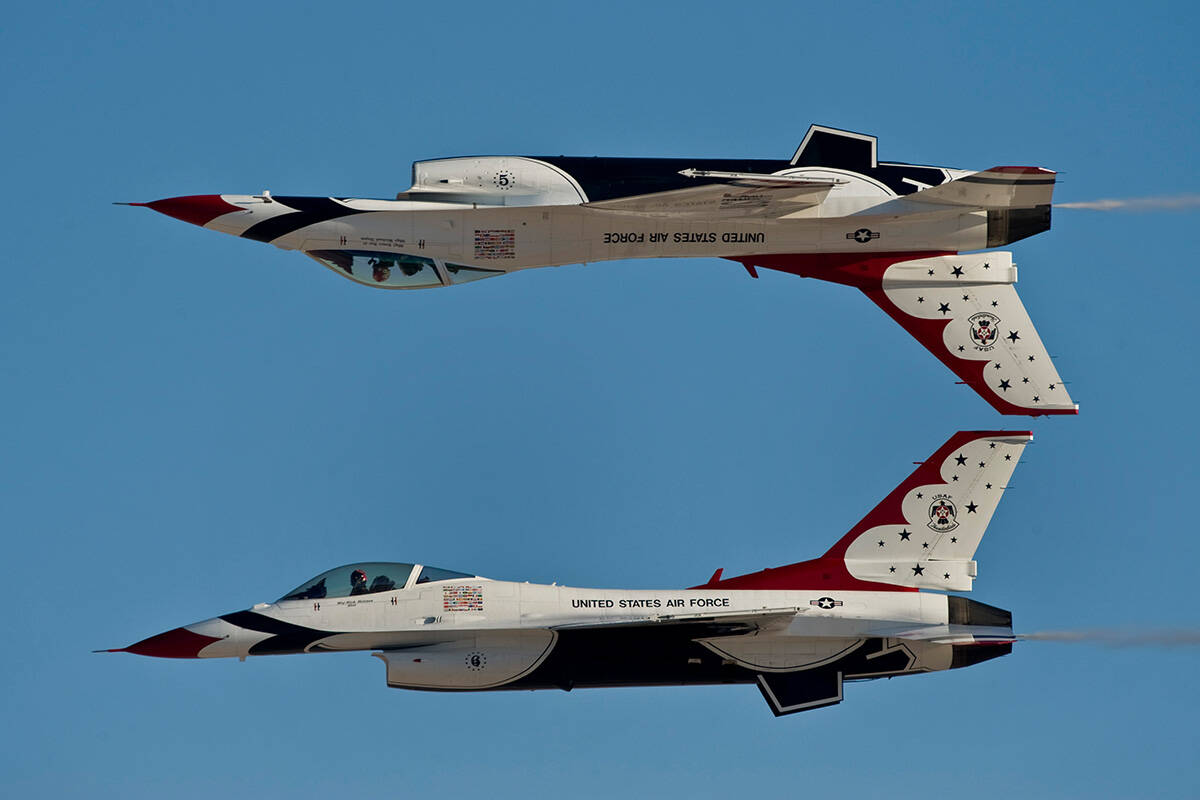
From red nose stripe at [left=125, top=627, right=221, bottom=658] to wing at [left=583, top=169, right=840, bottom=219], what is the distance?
7530 mm

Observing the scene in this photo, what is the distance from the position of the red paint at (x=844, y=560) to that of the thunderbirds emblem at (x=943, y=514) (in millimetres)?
278

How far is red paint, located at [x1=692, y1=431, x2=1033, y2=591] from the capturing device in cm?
3062

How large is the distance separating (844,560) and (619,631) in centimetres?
320

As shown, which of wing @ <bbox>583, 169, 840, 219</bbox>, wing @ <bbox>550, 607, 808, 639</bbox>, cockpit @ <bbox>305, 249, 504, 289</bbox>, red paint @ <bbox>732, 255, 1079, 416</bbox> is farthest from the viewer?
red paint @ <bbox>732, 255, 1079, 416</bbox>

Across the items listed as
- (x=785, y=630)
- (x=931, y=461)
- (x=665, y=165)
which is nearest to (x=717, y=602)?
(x=785, y=630)

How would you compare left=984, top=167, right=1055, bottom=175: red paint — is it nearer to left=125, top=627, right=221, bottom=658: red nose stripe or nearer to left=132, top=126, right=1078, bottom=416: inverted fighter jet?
left=132, top=126, right=1078, bottom=416: inverted fighter jet

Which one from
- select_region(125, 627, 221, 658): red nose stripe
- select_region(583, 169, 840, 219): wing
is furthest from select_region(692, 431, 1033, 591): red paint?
select_region(125, 627, 221, 658): red nose stripe

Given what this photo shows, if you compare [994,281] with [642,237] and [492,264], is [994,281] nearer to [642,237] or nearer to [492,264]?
[642,237]

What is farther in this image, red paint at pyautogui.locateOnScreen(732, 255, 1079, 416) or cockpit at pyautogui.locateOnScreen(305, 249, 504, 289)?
red paint at pyautogui.locateOnScreen(732, 255, 1079, 416)

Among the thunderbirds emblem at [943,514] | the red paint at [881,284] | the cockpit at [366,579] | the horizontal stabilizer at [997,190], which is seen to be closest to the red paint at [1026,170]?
the horizontal stabilizer at [997,190]

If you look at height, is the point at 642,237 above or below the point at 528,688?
above

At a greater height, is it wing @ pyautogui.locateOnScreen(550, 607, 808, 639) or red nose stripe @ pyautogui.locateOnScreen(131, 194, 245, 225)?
red nose stripe @ pyautogui.locateOnScreen(131, 194, 245, 225)

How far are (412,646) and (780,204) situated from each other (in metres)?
7.41

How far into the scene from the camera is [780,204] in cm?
3042
